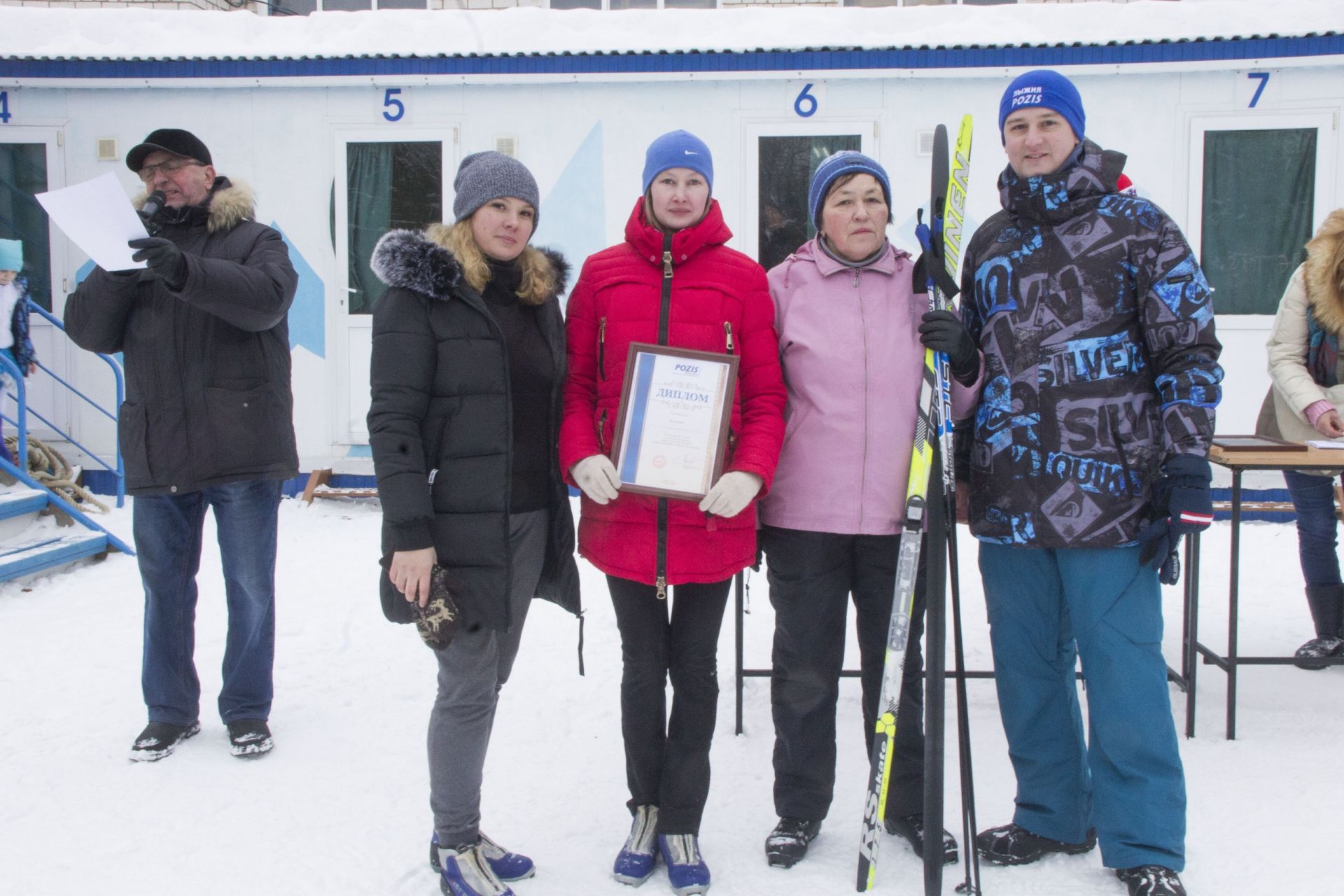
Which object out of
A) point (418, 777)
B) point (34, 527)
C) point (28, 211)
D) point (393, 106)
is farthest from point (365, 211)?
point (418, 777)

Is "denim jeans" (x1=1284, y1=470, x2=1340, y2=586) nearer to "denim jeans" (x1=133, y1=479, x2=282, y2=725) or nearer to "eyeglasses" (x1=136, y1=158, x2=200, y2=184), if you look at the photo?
"denim jeans" (x1=133, y1=479, x2=282, y2=725)

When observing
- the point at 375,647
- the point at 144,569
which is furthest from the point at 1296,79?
the point at 144,569

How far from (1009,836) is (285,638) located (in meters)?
3.43

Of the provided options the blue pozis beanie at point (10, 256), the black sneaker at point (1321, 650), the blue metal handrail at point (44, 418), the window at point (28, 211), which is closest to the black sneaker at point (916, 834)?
the black sneaker at point (1321, 650)

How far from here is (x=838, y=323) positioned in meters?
2.60

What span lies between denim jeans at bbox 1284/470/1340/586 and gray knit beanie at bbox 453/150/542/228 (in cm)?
370

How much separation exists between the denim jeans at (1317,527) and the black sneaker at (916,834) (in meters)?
2.58

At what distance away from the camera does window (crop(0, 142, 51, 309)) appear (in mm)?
7512

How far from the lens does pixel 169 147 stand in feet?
10.4

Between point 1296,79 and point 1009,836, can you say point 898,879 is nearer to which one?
point 1009,836

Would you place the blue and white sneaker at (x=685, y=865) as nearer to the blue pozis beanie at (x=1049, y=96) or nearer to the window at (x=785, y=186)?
the blue pozis beanie at (x=1049, y=96)

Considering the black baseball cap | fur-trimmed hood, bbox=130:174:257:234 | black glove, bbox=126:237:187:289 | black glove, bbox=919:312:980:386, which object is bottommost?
black glove, bbox=919:312:980:386

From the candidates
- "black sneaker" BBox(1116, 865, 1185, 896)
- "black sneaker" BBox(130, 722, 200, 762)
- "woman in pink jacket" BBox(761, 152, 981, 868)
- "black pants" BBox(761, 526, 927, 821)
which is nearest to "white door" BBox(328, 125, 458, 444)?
"black sneaker" BBox(130, 722, 200, 762)

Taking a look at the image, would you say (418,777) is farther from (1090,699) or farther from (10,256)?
(10,256)
